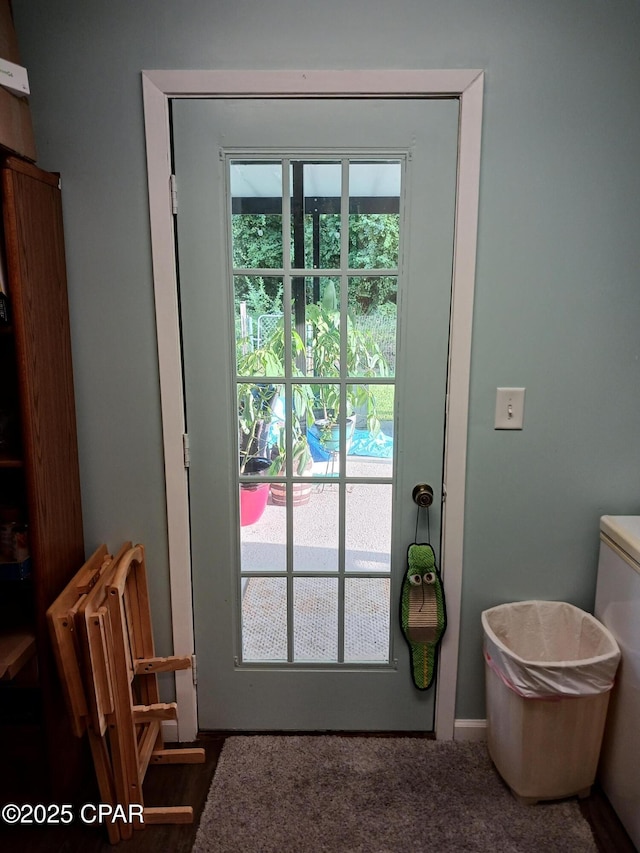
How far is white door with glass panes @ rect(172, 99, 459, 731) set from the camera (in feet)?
5.27

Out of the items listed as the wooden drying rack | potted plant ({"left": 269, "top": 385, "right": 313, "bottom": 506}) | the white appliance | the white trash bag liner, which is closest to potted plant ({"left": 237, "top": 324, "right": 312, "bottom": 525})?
potted plant ({"left": 269, "top": 385, "right": 313, "bottom": 506})

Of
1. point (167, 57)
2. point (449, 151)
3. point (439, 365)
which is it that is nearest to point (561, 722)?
point (439, 365)

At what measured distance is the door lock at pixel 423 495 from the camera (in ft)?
5.74

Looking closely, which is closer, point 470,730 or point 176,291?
point 176,291

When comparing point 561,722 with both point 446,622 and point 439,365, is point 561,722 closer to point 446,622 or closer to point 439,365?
point 446,622

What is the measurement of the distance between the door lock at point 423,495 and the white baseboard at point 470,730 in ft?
2.58

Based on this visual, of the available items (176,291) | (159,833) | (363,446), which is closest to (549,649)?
(363,446)

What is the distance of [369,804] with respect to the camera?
167 centimetres

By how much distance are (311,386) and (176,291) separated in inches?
19.5

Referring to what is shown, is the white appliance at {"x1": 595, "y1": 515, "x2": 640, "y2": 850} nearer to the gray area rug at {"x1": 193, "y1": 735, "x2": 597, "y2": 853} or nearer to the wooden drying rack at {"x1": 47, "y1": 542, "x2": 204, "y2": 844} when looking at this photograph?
the gray area rug at {"x1": 193, "y1": 735, "x2": 597, "y2": 853}

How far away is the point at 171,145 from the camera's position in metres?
1.60

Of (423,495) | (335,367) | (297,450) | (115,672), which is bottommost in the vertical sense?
(115,672)

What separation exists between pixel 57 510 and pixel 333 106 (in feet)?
4.59

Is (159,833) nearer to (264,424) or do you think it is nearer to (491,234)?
(264,424)
